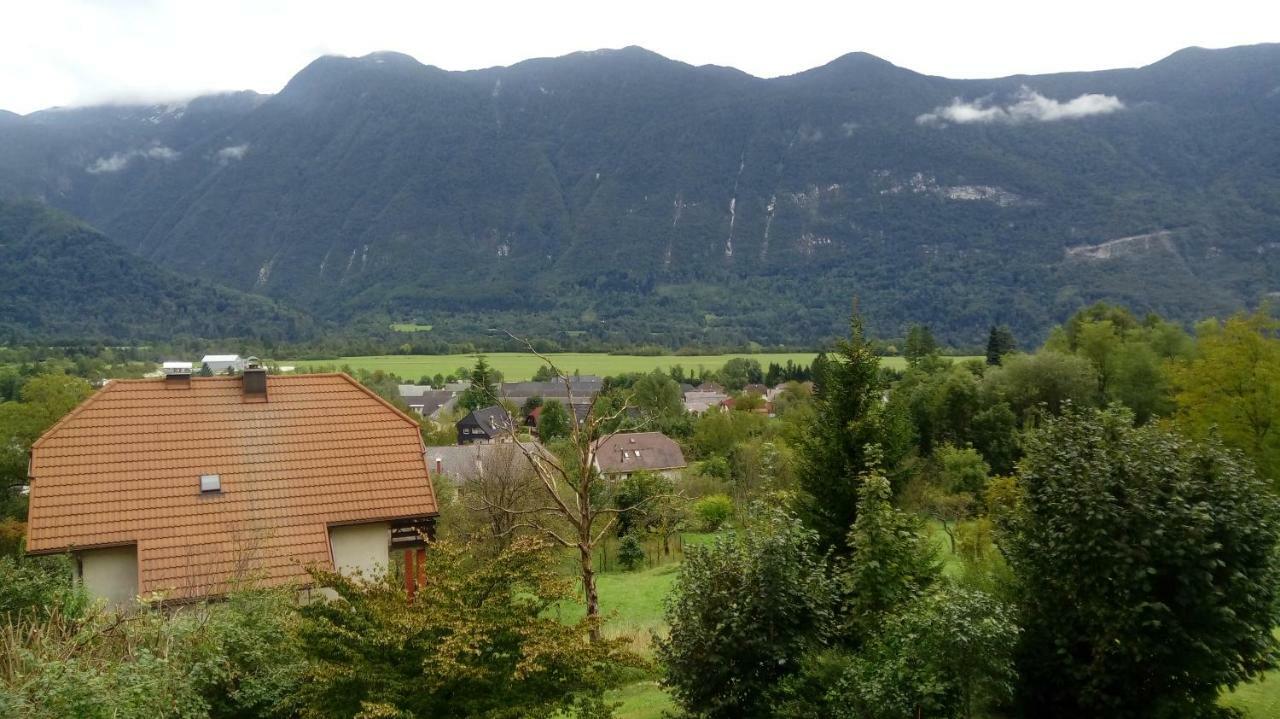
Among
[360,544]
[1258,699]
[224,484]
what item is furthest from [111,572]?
[1258,699]

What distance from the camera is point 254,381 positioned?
62.6 ft

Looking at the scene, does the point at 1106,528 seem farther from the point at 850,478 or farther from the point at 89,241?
the point at 89,241

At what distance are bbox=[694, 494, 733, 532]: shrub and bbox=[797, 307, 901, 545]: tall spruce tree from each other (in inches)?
919

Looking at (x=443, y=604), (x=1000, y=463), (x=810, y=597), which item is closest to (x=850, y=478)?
(x=810, y=597)

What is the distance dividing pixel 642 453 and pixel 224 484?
44.3 m

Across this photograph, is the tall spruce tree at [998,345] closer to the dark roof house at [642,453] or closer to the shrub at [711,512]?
the dark roof house at [642,453]

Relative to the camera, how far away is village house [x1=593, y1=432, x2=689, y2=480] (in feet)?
194

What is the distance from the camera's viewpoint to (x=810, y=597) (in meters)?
11.2

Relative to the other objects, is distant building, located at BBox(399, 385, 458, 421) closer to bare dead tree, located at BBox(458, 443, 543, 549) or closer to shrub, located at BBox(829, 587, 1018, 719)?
bare dead tree, located at BBox(458, 443, 543, 549)

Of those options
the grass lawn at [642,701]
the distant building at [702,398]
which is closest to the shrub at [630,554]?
the grass lawn at [642,701]

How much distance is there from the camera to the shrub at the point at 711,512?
1554 inches

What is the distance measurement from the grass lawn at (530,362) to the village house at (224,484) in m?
88.8

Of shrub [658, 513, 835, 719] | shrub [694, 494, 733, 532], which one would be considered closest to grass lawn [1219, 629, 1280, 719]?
shrub [658, 513, 835, 719]

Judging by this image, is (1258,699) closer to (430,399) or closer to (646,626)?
(646,626)
